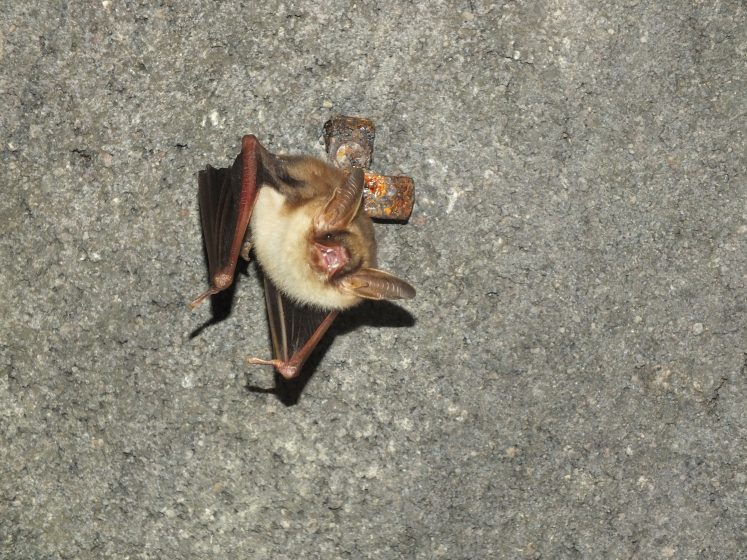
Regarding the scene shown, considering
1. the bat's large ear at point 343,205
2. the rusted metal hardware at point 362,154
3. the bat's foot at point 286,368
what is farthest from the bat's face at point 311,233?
the bat's foot at point 286,368

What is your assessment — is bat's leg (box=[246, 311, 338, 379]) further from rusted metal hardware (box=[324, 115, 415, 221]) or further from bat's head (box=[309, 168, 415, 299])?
rusted metal hardware (box=[324, 115, 415, 221])

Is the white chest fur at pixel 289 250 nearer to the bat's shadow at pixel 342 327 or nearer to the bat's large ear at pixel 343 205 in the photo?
the bat's large ear at pixel 343 205

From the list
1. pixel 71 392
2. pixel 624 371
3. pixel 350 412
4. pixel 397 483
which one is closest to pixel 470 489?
pixel 397 483

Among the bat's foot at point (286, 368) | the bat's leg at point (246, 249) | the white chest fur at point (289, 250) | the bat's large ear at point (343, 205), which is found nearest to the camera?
the bat's large ear at point (343, 205)

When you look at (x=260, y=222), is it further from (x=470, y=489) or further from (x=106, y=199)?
(x=470, y=489)

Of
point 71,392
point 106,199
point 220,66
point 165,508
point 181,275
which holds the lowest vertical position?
point 165,508

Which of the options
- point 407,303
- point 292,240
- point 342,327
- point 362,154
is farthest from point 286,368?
point 362,154

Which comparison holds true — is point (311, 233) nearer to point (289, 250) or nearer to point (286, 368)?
point (289, 250)

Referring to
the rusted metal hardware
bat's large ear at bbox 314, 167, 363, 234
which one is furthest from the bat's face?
the rusted metal hardware
